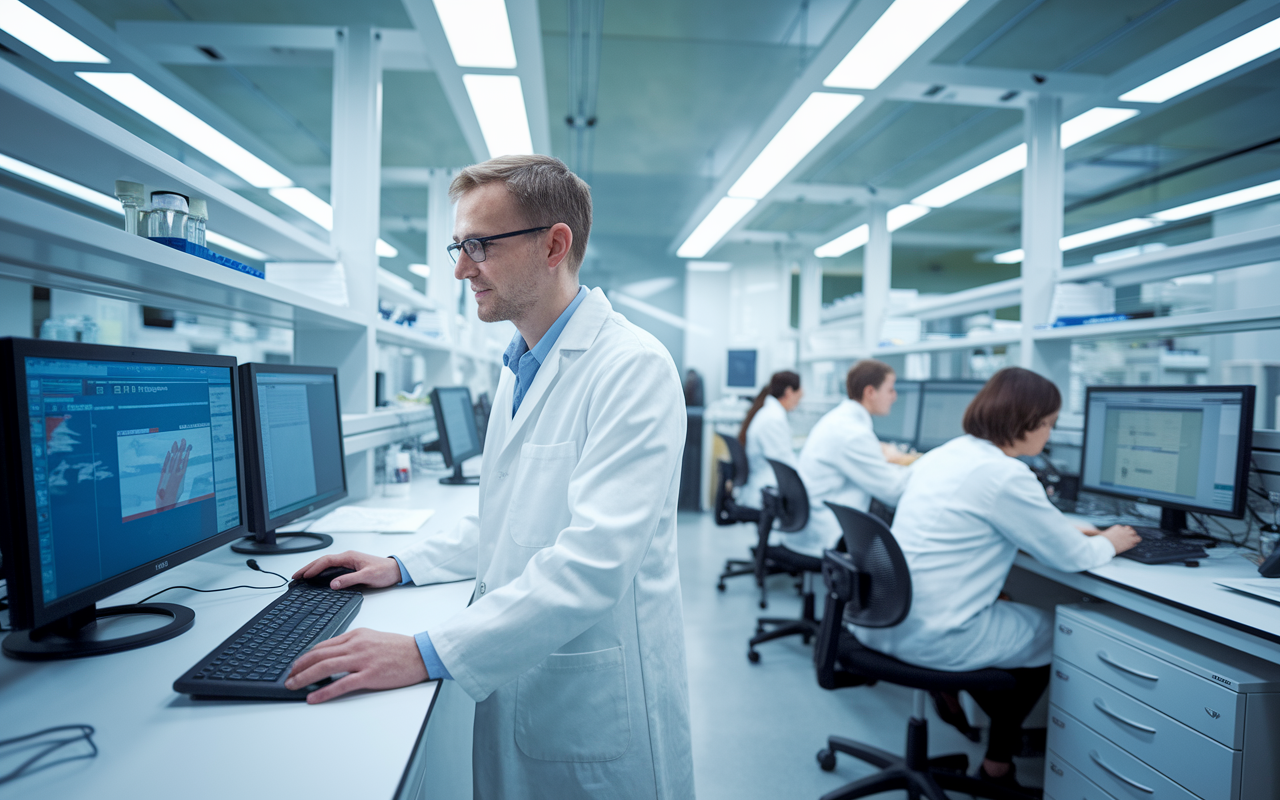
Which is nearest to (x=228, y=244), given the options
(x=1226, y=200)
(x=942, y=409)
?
(x=942, y=409)

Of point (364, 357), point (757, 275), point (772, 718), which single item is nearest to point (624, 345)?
point (364, 357)

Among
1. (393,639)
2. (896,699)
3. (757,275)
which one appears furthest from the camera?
(757,275)

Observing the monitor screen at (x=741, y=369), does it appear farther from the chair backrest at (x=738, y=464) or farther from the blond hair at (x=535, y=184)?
the blond hair at (x=535, y=184)

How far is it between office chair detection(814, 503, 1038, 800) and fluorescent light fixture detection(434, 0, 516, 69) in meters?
1.90

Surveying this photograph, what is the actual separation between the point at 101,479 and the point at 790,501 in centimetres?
248

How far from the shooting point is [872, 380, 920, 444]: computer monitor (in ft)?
11.8

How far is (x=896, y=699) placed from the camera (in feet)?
7.89

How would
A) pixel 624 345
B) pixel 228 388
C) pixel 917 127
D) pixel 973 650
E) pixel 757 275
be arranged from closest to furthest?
pixel 624 345
pixel 228 388
pixel 973 650
pixel 917 127
pixel 757 275

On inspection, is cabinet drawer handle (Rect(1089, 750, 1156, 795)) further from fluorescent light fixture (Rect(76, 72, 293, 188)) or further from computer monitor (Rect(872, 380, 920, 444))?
fluorescent light fixture (Rect(76, 72, 293, 188))

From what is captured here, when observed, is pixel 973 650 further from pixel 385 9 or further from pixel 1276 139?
pixel 1276 139

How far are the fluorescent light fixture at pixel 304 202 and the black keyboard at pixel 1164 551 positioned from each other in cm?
403

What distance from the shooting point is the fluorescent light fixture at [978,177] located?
309cm

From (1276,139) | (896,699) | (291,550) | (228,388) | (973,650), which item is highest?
(1276,139)

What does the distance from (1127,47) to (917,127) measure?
125 centimetres
